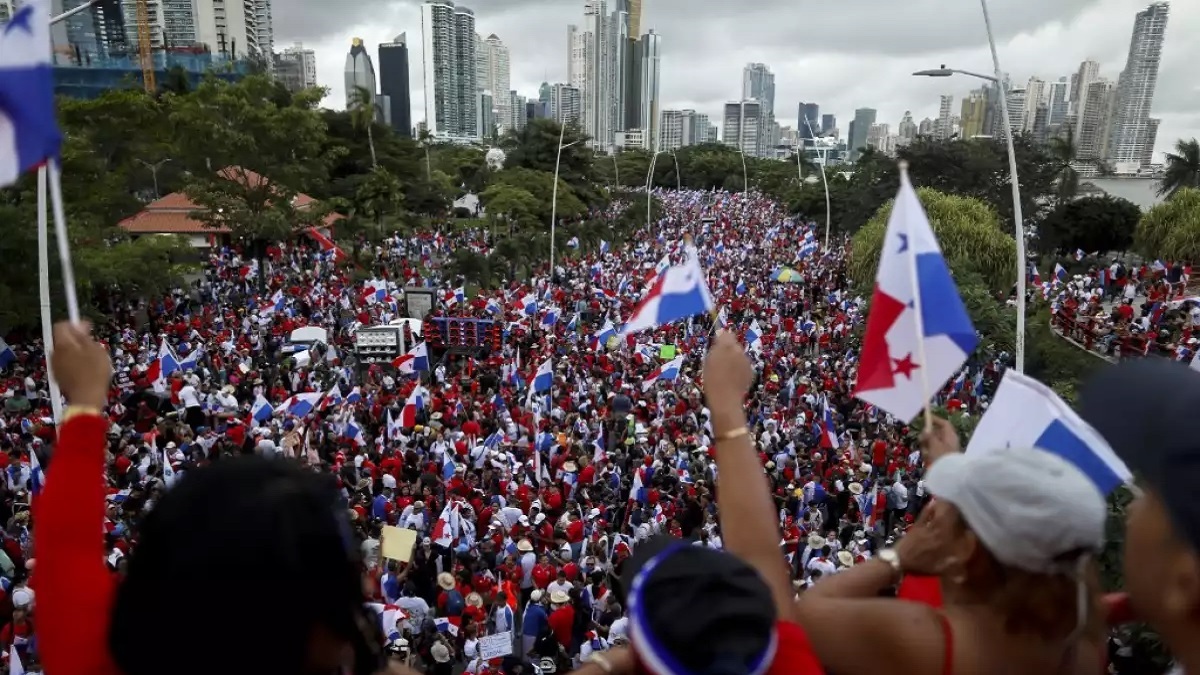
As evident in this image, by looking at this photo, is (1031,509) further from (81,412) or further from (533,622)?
(533,622)

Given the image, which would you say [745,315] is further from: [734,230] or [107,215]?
[734,230]

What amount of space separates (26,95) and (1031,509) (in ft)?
10.8

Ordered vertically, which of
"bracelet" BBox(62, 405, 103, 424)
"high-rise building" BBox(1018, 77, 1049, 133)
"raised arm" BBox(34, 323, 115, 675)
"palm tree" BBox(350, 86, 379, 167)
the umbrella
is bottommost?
the umbrella

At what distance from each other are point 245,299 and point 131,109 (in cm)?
951

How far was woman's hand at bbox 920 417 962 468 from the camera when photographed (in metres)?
2.34

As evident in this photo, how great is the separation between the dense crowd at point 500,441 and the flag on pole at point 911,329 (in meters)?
0.72

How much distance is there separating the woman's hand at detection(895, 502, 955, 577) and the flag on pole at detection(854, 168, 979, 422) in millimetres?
1088

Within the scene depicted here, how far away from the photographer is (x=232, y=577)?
119 centimetres

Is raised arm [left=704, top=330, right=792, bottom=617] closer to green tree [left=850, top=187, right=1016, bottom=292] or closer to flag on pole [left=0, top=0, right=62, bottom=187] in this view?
flag on pole [left=0, top=0, right=62, bottom=187]

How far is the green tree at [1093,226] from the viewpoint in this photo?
35.6 meters

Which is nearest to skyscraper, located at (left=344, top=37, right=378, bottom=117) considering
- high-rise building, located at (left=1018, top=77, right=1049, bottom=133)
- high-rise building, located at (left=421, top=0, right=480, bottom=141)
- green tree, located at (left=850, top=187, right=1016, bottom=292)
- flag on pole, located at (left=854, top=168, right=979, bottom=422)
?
high-rise building, located at (left=421, top=0, right=480, bottom=141)

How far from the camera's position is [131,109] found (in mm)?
27578

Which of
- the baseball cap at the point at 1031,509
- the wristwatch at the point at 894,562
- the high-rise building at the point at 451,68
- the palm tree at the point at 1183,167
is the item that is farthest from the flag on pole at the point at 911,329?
the high-rise building at the point at 451,68

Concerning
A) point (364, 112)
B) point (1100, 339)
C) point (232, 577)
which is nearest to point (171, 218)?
point (364, 112)
